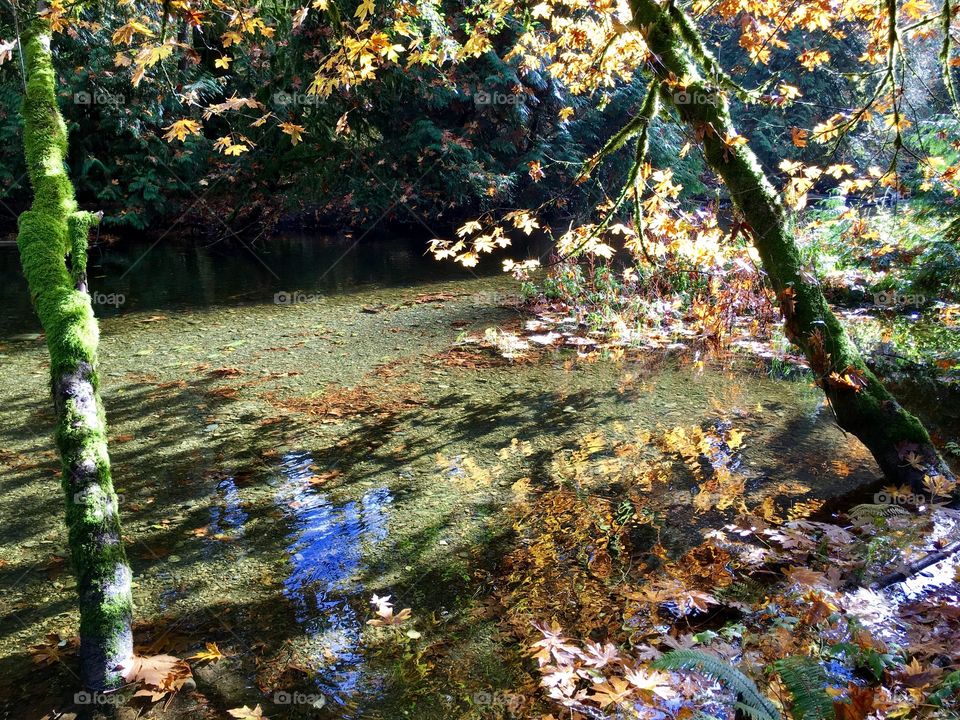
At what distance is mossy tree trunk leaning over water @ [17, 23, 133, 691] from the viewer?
2.53m

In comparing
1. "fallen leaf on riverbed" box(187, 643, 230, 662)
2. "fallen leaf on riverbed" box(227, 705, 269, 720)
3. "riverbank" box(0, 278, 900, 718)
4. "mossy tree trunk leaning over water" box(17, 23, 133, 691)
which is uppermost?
"mossy tree trunk leaning over water" box(17, 23, 133, 691)

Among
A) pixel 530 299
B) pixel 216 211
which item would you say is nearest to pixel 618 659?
pixel 530 299

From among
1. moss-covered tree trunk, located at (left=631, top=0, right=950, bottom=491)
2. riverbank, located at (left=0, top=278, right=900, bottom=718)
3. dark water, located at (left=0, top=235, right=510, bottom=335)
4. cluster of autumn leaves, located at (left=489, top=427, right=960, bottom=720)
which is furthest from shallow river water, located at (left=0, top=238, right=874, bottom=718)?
dark water, located at (left=0, top=235, right=510, bottom=335)

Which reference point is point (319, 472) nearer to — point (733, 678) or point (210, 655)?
point (210, 655)

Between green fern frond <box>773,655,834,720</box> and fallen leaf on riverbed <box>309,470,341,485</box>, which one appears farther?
fallen leaf on riverbed <box>309,470,341,485</box>

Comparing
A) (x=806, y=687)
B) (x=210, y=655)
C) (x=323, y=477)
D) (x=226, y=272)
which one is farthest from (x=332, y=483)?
(x=226, y=272)

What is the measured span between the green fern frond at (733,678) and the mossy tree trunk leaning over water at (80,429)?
6.88ft

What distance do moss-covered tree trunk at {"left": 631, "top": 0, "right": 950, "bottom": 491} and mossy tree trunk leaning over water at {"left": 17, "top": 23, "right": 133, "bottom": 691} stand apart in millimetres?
3238

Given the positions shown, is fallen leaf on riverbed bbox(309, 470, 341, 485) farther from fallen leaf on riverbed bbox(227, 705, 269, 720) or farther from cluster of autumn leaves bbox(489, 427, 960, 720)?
fallen leaf on riverbed bbox(227, 705, 269, 720)

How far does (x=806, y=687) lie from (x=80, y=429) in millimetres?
2739

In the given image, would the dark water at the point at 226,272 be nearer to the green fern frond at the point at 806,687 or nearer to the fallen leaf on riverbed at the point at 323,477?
the fallen leaf on riverbed at the point at 323,477

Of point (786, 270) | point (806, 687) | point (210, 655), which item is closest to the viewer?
point (806, 687)

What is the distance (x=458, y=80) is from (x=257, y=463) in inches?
430

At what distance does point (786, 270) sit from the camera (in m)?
3.92
